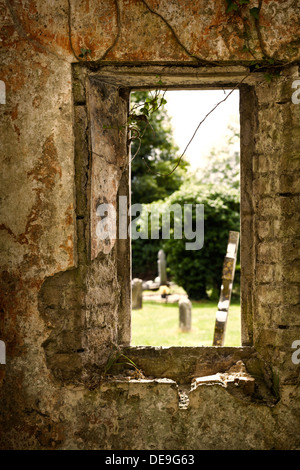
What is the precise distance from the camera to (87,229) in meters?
2.52

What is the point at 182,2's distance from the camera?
2.44m

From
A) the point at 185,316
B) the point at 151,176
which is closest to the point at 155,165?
the point at 151,176

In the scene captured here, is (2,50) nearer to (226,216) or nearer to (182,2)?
(182,2)

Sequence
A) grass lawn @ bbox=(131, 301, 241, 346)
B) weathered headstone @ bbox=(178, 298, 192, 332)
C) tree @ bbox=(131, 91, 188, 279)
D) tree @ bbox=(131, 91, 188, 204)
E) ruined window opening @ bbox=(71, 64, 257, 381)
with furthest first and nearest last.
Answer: tree @ bbox=(131, 91, 188, 204)
tree @ bbox=(131, 91, 188, 279)
weathered headstone @ bbox=(178, 298, 192, 332)
grass lawn @ bbox=(131, 301, 241, 346)
ruined window opening @ bbox=(71, 64, 257, 381)

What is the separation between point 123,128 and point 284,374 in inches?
75.4

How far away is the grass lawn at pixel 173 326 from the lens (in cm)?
609

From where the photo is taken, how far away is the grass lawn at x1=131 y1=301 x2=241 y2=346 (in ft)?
20.0

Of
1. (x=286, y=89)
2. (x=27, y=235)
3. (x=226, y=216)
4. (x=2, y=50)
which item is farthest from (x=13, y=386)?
(x=226, y=216)

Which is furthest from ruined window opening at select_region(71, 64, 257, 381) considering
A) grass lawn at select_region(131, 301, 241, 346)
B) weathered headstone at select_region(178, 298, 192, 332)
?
weathered headstone at select_region(178, 298, 192, 332)

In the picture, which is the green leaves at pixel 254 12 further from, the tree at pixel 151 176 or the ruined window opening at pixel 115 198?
the tree at pixel 151 176

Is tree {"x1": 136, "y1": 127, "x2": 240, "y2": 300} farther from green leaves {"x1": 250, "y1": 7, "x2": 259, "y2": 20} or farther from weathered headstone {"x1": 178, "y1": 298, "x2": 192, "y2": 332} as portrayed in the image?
green leaves {"x1": 250, "y1": 7, "x2": 259, "y2": 20}

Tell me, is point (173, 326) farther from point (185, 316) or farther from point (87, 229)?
point (87, 229)

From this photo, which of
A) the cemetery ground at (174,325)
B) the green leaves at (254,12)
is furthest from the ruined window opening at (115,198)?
the cemetery ground at (174,325)

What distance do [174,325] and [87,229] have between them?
5320 mm
